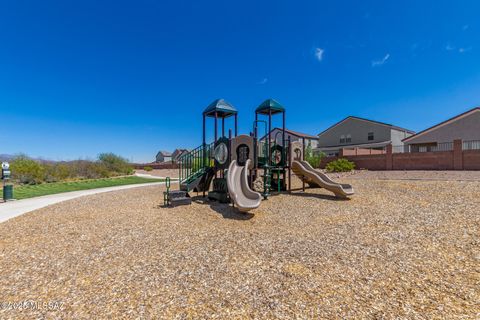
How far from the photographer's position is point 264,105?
10320 millimetres

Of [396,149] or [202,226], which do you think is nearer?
[202,226]

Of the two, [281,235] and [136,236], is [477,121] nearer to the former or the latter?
[281,235]

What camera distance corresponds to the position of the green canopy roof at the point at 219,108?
988 centimetres

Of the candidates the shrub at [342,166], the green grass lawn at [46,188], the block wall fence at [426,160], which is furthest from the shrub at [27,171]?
the block wall fence at [426,160]

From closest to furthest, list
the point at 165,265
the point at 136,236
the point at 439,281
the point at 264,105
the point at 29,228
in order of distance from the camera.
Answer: the point at 439,281 < the point at 165,265 < the point at 136,236 < the point at 29,228 < the point at 264,105

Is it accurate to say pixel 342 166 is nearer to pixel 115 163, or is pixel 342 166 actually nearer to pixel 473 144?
pixel 473 144

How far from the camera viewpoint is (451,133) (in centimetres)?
2205

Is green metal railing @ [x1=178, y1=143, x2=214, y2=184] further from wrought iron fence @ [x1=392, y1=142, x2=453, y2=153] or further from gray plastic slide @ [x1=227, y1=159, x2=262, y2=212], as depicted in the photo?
wrought iron fence @ [x1=392, y1=142, x2=453, y2=153]

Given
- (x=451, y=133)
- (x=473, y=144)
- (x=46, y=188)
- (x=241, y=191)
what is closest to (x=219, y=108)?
(x=241, y=191)

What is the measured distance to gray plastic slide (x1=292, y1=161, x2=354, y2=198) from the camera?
8.37m

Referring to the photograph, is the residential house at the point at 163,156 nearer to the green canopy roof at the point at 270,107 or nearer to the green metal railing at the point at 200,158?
the green metal railing at the point at 200,158

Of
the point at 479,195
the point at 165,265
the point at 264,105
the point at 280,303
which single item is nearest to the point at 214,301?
the point at 280,303

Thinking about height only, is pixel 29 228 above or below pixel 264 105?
below

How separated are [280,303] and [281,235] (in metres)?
2.37
